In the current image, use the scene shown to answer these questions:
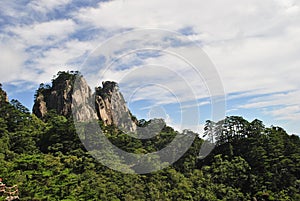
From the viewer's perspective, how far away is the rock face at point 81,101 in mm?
29953

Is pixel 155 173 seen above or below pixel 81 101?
below

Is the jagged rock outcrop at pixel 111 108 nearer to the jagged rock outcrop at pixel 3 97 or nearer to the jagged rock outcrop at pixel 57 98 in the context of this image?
the jagged rock outcrop at pixel 57 98

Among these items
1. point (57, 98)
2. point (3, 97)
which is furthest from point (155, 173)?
point (57, 98)

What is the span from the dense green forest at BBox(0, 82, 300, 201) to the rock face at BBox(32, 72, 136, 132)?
17.8ft

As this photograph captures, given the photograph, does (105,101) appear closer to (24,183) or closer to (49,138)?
(49,138)

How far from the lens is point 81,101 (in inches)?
1188

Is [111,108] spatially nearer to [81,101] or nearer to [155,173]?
[81,101]

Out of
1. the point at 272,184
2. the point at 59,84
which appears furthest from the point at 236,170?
the point at 59,84

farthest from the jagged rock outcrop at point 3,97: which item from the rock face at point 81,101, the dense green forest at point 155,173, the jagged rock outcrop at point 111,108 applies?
the jagged rock outcrop at point 111,108

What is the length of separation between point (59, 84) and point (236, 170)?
18810mm

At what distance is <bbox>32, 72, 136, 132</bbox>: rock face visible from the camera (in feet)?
98.3

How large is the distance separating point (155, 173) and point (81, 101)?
47.2ft

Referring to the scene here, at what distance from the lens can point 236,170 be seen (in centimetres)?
2066

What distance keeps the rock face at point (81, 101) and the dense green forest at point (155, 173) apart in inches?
213
